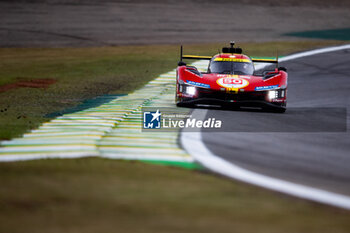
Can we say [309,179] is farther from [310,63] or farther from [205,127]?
[310,63]

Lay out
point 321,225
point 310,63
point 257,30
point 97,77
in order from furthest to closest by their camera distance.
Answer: point 257,30 < point 310,63 < point 97,77 < point 321,225

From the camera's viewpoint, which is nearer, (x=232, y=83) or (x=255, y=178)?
(x=255, y=178)

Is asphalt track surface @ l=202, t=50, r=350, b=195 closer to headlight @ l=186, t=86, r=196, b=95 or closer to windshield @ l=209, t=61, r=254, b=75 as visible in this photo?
headlight @ l=186, t=86, r=196, b=95

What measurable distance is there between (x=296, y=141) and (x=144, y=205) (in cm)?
388

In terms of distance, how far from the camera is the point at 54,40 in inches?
1145

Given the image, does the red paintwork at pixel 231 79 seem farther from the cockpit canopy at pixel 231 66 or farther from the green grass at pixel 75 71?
the green grass at pixel 75 71

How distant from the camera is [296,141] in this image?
8234 millimetres

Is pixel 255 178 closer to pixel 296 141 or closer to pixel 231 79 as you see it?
pixel 296 141

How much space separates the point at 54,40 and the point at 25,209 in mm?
25188

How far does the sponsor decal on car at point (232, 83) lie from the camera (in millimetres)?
11039

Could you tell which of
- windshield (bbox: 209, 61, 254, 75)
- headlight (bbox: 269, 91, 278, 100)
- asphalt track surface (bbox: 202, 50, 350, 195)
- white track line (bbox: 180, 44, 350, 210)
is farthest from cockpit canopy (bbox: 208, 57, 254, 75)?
white track line (bbox: 180, 44, 350, 210)

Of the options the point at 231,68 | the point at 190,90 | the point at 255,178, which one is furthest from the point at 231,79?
the point at 255,178

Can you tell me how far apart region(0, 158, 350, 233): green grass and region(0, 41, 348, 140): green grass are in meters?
3.29

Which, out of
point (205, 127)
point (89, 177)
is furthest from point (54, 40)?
point (89, 177)
